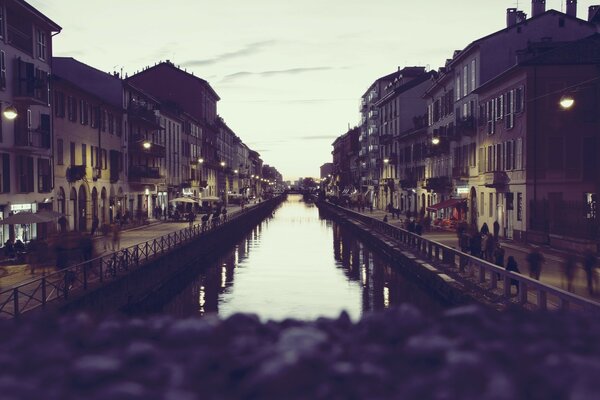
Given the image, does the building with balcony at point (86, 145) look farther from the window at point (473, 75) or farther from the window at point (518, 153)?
the window at point (473, 75)

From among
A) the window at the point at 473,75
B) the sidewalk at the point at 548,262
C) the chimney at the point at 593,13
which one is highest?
the chimney at the point at 593,13

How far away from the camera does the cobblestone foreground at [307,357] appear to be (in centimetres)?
443

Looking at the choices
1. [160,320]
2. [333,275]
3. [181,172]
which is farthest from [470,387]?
[181,172]

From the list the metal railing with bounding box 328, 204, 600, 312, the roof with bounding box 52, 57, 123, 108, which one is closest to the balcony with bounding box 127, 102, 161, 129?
the roof with bounding box 52, 57, 123, 108

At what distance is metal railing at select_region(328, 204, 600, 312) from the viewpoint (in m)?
14.4

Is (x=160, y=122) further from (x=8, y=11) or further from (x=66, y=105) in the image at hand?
(x=8, y=11)

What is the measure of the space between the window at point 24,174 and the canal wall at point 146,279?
937 centimetres

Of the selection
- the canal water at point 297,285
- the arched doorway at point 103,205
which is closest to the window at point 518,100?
the canal water at point 297,285

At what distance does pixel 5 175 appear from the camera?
110 ft

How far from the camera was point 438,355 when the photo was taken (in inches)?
191

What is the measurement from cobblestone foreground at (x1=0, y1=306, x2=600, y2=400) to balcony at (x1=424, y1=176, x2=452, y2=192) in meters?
54.7

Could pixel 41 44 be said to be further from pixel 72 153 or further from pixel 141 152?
pixel 141 152

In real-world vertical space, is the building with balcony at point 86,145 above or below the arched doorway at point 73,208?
above

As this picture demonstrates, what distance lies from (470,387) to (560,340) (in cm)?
145
